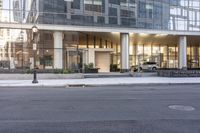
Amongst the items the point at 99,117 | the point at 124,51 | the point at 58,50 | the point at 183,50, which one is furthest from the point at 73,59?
the point at 99,117

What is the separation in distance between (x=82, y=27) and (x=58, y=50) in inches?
173

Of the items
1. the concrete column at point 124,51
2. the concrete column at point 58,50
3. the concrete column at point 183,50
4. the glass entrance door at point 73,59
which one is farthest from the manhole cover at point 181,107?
the concrete column at point 183,50

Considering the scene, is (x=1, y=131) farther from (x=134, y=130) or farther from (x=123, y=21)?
(x=123, y=21)

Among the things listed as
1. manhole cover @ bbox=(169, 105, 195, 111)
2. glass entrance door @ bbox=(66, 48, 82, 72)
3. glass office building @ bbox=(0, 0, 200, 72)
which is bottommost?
manhole cover @ bbox=(169, 105, 195, 111)

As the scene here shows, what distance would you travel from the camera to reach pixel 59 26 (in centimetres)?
3931

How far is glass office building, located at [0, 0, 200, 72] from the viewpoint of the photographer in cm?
3800

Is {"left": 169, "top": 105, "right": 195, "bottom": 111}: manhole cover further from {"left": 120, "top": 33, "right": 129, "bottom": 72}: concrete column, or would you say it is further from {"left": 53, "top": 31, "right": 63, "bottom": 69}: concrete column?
{"left": 120, "top": 33, "right": 129, "bottom": 72}: concrete column

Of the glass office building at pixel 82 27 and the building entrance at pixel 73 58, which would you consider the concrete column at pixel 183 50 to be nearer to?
the glass office building at pixel 82 27

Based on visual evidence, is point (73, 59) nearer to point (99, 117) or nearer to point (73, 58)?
point (73, 58)

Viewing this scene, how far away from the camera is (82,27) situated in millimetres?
40469

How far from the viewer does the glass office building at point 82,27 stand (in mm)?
38000

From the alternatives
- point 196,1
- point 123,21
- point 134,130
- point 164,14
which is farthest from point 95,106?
point 196,1

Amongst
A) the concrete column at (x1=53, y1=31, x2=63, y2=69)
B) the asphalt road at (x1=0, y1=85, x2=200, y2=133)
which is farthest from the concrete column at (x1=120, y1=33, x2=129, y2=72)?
the asphalt road at (x1=0, y1=85, x2=200, y2=133)

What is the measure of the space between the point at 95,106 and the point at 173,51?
168ft
